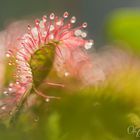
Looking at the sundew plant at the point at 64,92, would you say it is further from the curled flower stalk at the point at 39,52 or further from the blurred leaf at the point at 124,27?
the blurred leaf at the point at 124,27

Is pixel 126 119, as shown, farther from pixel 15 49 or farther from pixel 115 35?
pixel 115 35

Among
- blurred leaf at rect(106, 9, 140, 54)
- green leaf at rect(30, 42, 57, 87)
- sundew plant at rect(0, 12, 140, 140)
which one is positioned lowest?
blurred leaf at rect(106, 9, 140, 54)

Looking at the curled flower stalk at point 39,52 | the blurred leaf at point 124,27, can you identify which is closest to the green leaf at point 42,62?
the curled flower stalk at point 39,52

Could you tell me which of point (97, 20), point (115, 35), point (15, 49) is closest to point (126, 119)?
point (15, 49)

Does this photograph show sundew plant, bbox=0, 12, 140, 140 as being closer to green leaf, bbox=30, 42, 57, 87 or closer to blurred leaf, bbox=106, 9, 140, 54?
green leaf, bbox=30, 42, 57, 87

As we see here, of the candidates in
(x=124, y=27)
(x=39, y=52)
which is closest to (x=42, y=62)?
A: (x=39, y=52)

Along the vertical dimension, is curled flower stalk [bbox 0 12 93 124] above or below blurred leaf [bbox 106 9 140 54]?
above

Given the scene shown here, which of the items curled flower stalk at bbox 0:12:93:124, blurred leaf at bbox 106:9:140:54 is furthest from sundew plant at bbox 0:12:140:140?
blurred leaf at bbox 106:9:140:54

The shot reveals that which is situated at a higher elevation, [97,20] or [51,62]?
[51,62]
